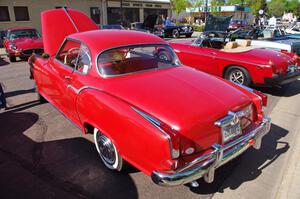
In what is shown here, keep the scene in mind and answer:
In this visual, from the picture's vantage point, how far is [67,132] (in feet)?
13.6

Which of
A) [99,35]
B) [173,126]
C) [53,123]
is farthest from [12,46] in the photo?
[173,126]

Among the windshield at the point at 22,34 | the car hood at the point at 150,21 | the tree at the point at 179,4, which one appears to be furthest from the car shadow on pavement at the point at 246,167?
the tree at the point at 179,4

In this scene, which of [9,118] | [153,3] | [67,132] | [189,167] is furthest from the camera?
[153,3]

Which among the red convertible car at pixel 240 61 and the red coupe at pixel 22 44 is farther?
the red coupe at pixel 22 44

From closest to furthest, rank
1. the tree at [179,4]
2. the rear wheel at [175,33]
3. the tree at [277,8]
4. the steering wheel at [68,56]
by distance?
the steering wheel at [68,56] → the rear wheel at [175,33] → the tree at [179,4] → the tree at [277,8]

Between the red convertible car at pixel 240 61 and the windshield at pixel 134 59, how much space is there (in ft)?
Result: 8.97

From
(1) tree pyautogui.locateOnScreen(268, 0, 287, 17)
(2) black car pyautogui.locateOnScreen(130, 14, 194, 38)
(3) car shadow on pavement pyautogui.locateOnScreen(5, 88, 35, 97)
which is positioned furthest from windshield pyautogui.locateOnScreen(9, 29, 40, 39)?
(1) tree pyautogui.locateOnScreen(268, 0, 287, 17)

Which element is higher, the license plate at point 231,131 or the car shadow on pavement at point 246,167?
the license plate at point 231,131

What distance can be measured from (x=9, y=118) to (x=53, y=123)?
40.7 inches

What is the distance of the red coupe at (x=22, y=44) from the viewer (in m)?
10.4

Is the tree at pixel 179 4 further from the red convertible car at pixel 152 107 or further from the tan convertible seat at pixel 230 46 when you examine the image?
the red convertible car at pixel 152 107

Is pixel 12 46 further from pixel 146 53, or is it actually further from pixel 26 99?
pixel 146 53

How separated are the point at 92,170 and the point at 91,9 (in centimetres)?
2586

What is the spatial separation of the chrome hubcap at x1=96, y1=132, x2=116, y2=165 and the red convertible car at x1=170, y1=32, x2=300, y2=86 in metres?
4.11
